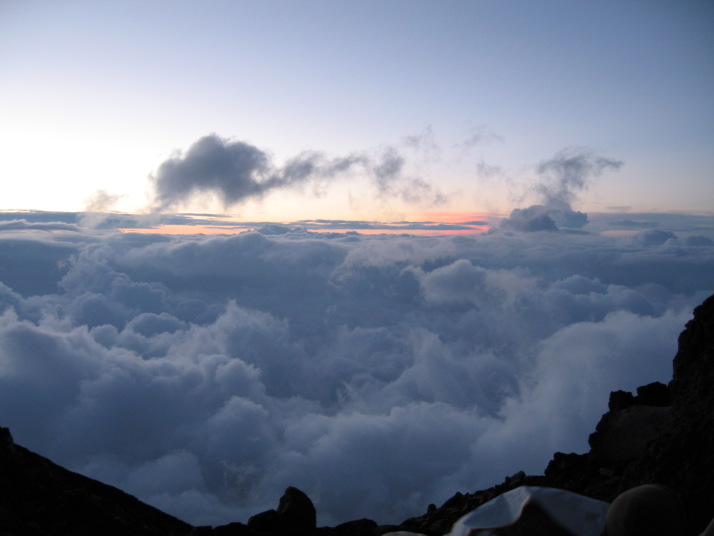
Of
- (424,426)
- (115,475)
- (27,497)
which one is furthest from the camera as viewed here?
(424,426)

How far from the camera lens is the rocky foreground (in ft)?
34.3

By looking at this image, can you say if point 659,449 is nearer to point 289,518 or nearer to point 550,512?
point 550,512

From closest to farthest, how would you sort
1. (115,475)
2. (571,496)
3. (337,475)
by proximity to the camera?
(571,496), (115,475), (337,475)

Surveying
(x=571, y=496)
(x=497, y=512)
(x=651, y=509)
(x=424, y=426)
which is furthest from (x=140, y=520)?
(x=424, y=426)

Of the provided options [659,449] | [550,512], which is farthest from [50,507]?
[659,449]

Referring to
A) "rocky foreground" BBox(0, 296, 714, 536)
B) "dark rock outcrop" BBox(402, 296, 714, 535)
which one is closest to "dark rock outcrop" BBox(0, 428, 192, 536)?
"rocky foreground" BBox(0, 296, 714, 536)

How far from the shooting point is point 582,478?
13219 mm

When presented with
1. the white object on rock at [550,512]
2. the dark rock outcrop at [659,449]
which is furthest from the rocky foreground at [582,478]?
the white object on rock at [550,512]

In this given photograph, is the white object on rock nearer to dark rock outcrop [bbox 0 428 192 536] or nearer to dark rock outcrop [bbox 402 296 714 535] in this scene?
dark rock outcrop [bbox 402 296 714 535]

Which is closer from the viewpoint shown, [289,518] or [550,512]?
[550,512]

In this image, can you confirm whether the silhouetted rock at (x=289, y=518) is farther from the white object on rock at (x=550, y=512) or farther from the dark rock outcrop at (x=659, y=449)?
the white object on rock at (x=550, y=512)

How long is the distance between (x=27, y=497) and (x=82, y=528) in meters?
1.75

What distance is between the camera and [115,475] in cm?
12175

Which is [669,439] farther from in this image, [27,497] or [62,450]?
[62,450]
